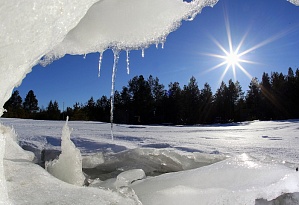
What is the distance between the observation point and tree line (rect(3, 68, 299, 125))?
39844 millimetres

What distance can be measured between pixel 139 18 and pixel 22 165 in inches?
66.0

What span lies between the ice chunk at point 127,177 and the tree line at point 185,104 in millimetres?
36697

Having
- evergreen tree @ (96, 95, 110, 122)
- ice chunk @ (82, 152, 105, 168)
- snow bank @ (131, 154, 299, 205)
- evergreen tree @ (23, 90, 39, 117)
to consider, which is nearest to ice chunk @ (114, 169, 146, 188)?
snow bank @ (131, 154, 299, 205)

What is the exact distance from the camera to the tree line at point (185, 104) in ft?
131

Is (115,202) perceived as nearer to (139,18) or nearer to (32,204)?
(32,204)

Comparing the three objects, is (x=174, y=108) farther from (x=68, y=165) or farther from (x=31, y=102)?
(x=68, y=165)

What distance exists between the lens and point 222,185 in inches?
67.1

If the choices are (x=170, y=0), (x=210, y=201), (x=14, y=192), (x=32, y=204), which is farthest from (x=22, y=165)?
(x=170, y=0)

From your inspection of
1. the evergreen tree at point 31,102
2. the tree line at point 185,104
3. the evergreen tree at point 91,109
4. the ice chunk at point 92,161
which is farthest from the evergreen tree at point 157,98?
the ice chunk at point 92,161

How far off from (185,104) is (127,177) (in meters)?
43.2

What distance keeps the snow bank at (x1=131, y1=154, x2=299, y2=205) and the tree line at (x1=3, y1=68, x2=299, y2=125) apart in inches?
1455

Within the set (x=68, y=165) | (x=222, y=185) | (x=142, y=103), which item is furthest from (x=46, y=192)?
(x=142, y=103)

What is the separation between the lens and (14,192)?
117cm

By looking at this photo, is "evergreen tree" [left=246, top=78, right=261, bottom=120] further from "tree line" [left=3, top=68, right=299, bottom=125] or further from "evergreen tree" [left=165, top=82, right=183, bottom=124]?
"evergreen tree" [left=165, top=82, right=183, bottom=124]
